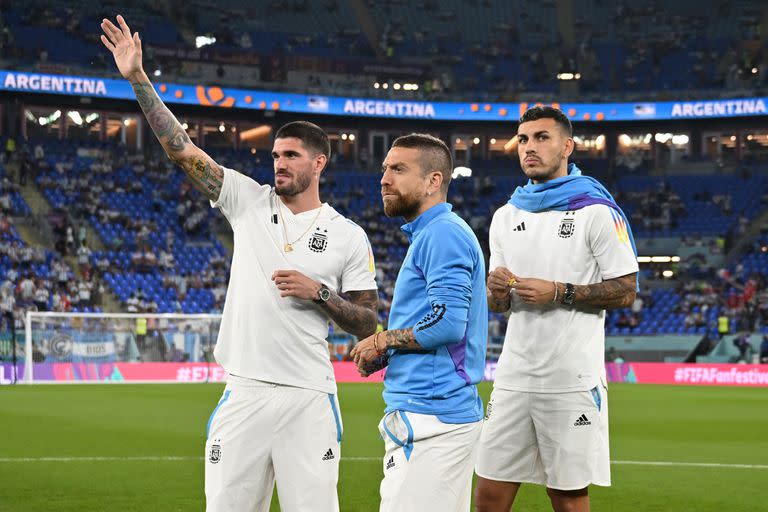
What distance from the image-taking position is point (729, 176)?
2012 inches

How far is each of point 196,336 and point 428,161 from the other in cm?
2606

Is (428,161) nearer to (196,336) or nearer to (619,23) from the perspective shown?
(196,336)

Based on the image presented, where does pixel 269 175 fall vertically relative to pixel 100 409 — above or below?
above

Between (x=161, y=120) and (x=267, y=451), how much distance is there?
188cm

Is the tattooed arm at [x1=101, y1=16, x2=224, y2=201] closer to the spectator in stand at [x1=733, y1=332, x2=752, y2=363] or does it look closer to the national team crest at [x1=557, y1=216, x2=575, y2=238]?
the national team crest at [x1=557, y1=216, x2=575, y2=238]

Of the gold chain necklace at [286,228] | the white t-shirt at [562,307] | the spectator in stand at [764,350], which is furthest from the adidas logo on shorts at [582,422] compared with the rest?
the spectator in stand at [764,350]

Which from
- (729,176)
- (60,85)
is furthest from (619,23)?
(60,85)

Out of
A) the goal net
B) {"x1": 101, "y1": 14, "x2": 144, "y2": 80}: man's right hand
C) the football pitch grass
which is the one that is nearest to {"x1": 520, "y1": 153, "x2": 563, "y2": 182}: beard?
{"x1": 101, "y1": 14, "x2": 144, "y2": 80}: man's right hand

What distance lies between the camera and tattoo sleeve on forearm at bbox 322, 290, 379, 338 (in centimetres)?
559

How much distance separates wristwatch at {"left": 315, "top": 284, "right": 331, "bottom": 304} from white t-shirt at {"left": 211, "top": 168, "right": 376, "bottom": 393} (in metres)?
0.17

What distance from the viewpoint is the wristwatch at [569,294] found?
5863 millimetres

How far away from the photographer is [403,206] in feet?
16.6

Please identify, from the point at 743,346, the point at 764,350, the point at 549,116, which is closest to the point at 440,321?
the point at 549,116

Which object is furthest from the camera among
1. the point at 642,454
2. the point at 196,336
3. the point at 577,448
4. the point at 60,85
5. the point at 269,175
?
the point at 269,175
